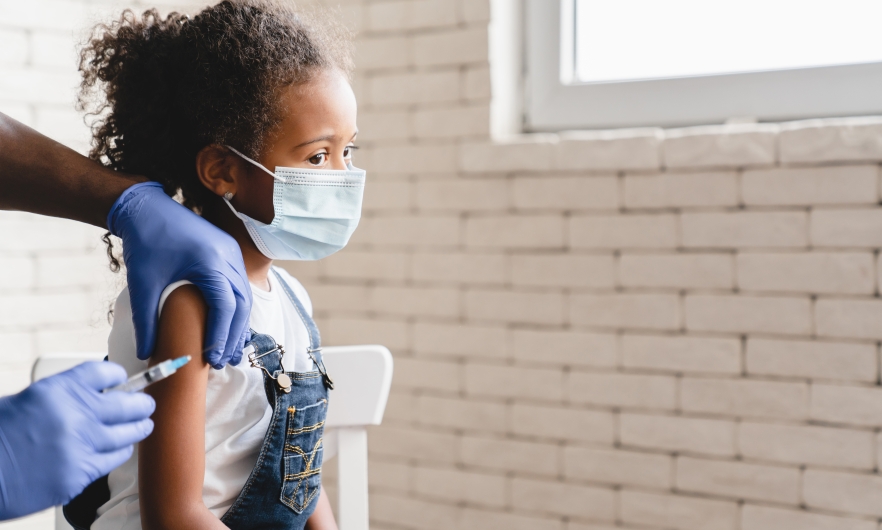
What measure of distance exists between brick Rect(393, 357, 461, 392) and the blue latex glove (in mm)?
1089

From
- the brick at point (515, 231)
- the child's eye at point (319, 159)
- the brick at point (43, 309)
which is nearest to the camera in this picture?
the child's eye at point (319, 159)

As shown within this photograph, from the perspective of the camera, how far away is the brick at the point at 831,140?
1568 mm

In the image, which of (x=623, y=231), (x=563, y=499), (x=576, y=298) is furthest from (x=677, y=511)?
(x=623, y=231)

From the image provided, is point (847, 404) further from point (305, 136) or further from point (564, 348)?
point (305, 136)

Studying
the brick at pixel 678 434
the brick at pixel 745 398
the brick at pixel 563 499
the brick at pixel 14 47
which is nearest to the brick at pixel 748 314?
the brick at pixel 745 398

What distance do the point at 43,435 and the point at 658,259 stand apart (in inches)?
54.9

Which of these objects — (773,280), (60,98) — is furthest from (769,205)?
(60,98)

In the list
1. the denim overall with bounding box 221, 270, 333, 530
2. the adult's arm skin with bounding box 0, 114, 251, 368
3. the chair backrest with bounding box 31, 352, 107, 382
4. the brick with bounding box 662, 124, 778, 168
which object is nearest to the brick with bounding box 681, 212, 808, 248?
the brick with bounding box 662, 124, 778, 168

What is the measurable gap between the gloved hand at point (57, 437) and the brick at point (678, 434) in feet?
4.41

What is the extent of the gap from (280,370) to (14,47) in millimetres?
1221

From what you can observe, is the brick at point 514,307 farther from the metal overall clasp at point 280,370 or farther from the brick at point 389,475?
the metal overall clasp at point 280,370

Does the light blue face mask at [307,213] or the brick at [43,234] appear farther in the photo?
the brick at [43,234]

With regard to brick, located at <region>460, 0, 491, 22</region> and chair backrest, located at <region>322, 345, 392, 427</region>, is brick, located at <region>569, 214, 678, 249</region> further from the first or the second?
chair backrest, located at <region>322, 345, 392, 427</region>

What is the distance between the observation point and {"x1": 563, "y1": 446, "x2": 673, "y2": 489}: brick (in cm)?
182
